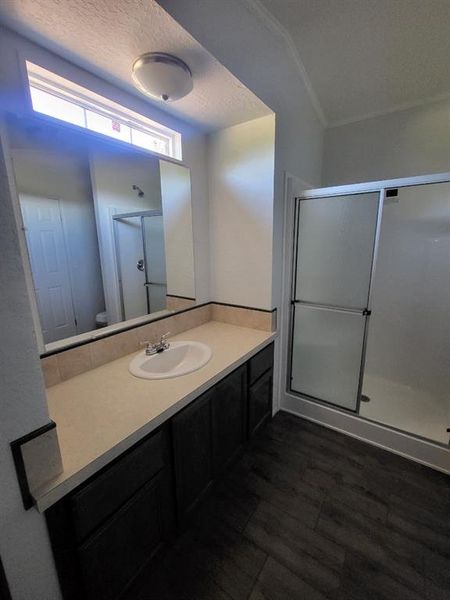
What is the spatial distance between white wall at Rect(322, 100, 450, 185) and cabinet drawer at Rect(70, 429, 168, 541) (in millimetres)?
2572

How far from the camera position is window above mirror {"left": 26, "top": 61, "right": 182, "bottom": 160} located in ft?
3.56

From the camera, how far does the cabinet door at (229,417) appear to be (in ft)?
4.54

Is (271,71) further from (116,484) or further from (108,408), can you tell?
(116,484)

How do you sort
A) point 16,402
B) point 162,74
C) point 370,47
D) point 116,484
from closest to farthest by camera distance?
point 16,402 < point 116,484 < point 162,74 < point 370,47

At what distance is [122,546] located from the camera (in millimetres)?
935

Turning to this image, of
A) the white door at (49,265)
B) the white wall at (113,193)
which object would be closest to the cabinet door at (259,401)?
the white wall at (113,193)

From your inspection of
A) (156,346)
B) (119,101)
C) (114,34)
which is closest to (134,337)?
(156,346)

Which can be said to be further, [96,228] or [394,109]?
[394,109]

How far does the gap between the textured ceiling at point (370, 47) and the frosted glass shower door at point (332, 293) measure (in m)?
0.77

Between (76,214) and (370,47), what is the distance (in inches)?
74.2

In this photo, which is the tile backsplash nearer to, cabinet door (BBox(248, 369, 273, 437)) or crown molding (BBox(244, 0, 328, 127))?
cabinet door (BBox(248, 369, 273, 437))

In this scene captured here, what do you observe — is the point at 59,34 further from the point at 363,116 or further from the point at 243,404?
the point at 363,116

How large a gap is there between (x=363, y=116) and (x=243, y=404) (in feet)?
8.28

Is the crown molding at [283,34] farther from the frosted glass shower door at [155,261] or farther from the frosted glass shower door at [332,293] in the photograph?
the frosted glass shower door at [155,261]
